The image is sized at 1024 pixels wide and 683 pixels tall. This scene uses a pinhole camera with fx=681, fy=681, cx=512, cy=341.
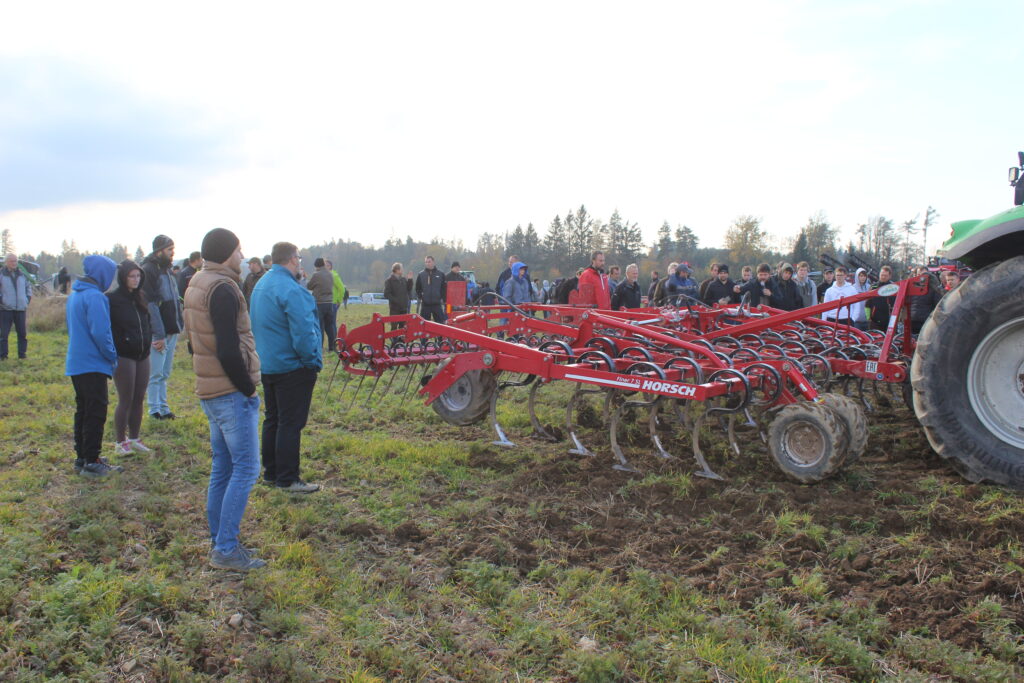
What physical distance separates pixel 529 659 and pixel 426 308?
10351 mm

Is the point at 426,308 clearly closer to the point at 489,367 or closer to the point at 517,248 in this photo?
the point at 489,367

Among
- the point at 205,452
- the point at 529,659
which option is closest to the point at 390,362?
the point at 205,452

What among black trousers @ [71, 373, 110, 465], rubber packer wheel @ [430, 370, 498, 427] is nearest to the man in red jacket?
rubber packer wheel @ [430, 370, 498, 427]

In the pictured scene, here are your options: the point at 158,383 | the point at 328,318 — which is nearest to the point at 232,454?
the point at 158,383

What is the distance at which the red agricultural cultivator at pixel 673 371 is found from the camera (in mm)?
4680

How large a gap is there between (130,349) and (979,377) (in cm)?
607

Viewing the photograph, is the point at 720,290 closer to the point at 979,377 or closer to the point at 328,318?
the point at 328,318

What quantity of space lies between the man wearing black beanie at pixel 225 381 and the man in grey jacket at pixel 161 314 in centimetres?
328

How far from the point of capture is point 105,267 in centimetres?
524

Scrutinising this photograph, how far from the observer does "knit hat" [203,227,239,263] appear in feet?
11.8

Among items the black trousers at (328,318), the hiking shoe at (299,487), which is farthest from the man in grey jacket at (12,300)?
the hiking shoe at (299,487)

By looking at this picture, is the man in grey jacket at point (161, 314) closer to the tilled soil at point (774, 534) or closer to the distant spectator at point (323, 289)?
the tilled soil at point (774, 534)

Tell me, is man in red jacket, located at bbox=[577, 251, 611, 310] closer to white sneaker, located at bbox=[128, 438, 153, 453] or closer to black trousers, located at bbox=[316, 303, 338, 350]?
black trousers, located at bbox=[316, 303, 338, 350]

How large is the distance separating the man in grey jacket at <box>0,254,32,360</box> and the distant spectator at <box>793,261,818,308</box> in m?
12.1
